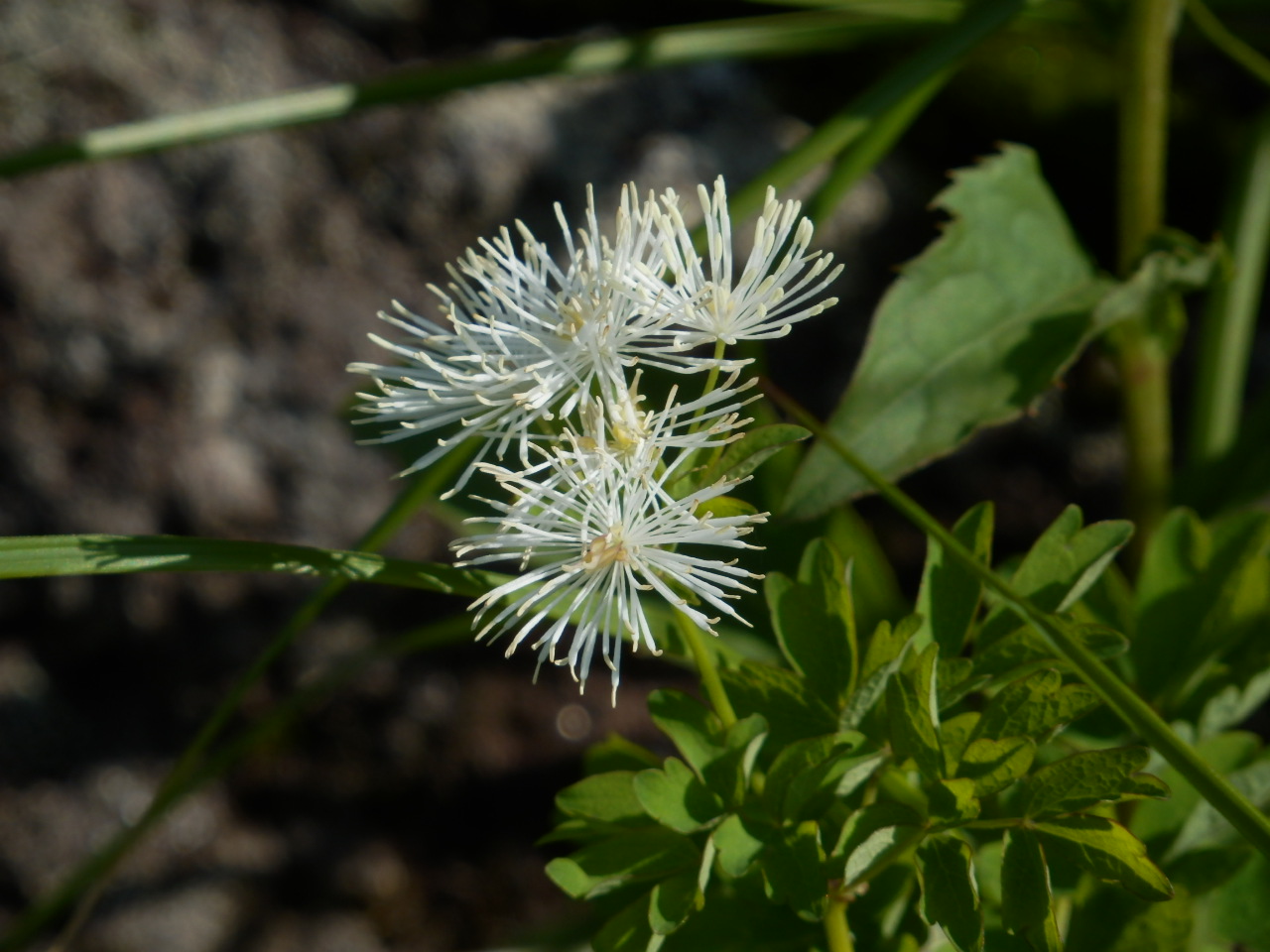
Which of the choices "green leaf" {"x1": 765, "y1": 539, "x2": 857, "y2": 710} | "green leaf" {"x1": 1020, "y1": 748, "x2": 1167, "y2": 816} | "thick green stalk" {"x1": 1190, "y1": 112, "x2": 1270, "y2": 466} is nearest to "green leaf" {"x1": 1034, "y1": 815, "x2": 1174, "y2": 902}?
"green leaf" {"x1": 1020, "y1": 748, "x2": 1167, "y2": 816}

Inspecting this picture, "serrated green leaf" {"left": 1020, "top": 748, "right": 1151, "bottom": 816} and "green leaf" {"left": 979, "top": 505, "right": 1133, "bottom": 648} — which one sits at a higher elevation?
"green leaf" {"left": 979, "top": 505, "right": 1133, "bottom": 648}

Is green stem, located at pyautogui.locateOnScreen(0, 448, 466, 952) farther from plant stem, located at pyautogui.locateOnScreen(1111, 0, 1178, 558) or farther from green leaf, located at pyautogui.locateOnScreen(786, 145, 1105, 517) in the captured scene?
plant stem, located at pyautogui.locateOnScreen(1111, 0, 1178, 558)

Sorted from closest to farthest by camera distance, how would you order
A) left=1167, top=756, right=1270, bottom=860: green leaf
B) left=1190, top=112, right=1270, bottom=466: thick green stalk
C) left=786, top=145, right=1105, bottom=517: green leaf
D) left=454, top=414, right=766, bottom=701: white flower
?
1. left=454, top=414, right=766, bottom=701: white flower
2. left=1167, top=756, right=1270, bottom=860: green leaf
3. left=786, top=145, right=1105, bottom=517: green leaf
4. left=1190, top=112, right=1270, bottom=466: thick green stalk

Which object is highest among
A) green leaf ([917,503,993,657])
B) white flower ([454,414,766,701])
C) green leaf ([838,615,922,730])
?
white flower ([454,414,766,701])

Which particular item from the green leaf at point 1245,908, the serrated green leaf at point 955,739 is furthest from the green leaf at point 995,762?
the green leaf at point 1245,908

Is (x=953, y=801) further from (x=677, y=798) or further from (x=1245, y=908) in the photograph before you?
(x=1245, y=908)

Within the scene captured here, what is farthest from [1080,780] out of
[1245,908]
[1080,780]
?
[1245,908]

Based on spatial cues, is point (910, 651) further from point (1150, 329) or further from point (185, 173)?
point (185, 173)

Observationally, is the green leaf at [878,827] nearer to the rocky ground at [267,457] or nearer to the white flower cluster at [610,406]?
the white flower cluster at [610,406]
